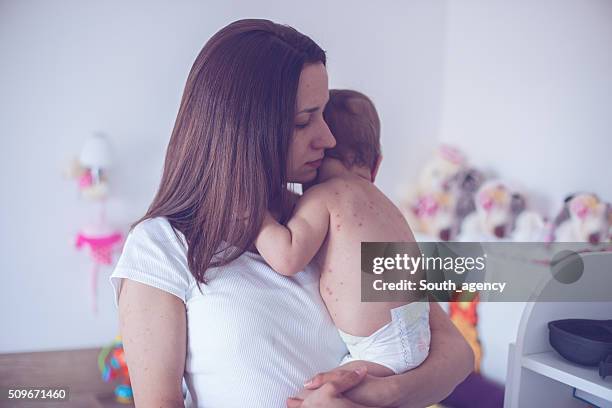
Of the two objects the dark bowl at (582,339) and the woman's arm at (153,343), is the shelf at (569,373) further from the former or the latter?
the woman's arm at (153,343)

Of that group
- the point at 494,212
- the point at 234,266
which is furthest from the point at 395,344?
the point at 494,212

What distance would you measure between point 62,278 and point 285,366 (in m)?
1.36

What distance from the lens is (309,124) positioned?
818 mm

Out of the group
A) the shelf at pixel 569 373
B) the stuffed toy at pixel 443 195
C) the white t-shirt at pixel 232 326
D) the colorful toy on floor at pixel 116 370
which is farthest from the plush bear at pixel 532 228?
the colorful toy on floor at pixel 116 370

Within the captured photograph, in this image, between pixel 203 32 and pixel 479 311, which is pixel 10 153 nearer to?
pixel 203 32

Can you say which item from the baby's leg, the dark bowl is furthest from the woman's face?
the dark bowl

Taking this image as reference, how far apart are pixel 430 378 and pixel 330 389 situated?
192 millimetres

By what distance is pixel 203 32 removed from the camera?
1661mm

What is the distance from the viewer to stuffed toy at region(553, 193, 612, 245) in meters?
1.62

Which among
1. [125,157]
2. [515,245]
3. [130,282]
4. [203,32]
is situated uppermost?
[203,32]

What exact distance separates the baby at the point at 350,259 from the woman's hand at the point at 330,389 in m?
0.07

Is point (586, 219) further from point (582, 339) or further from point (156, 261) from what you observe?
point (156, 261)

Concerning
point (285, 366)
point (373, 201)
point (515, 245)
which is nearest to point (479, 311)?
point (515, 245)

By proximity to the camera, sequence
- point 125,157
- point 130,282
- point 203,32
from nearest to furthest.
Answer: point 130,282 < point 203,32 < point 125,157
